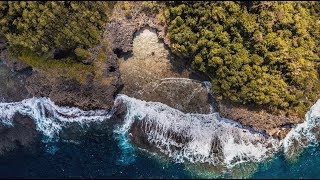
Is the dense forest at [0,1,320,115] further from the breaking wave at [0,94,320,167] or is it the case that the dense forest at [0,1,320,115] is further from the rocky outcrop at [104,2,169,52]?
the breaking wave at [0,94,320,167]

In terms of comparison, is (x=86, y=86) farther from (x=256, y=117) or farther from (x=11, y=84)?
(x=256, y=117)

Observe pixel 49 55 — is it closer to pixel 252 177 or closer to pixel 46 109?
pixel 46 109

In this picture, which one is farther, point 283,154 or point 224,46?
point 283,154

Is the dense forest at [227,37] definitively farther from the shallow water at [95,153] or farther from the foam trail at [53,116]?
the foam trail at [53,116]

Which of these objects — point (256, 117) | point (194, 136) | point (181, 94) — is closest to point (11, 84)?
point (181, 94)

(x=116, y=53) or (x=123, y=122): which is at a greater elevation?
(x=116, y=53)

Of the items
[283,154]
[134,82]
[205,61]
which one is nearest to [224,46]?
[205,61]
